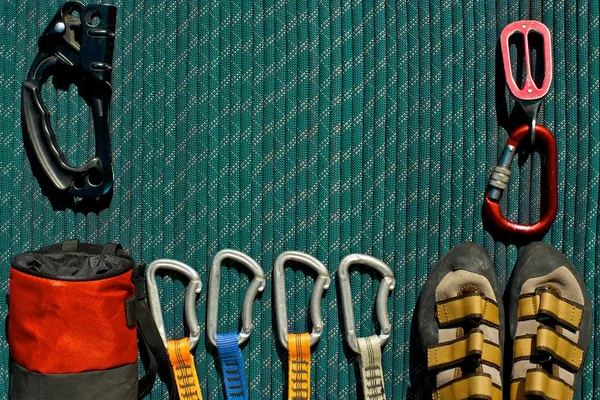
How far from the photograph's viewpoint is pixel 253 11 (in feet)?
4.39

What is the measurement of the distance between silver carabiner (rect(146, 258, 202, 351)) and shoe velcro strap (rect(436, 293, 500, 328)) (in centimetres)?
41

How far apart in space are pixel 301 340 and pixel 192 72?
50 centimetres

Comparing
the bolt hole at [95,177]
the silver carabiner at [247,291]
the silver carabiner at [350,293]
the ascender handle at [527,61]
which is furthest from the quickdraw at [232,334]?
the ascender handle at [527,61]

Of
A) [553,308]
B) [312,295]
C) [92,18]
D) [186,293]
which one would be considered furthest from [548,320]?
[92,18]

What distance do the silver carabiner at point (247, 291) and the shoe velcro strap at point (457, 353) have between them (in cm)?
31

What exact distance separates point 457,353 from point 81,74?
79 centimetres

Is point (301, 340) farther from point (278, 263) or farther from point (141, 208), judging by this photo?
point (141, 208)

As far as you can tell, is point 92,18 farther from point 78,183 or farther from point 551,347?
point 551,347

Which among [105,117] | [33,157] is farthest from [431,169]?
[33,157]

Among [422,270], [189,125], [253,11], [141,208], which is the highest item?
[253,11]

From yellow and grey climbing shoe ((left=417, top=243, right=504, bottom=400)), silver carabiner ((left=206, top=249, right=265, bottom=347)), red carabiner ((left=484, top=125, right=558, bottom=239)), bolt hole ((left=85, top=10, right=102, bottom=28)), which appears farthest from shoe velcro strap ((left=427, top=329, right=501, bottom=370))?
bolt hole ((left=85, top=10, right=102, bottom=28))

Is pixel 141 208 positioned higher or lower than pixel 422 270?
higher

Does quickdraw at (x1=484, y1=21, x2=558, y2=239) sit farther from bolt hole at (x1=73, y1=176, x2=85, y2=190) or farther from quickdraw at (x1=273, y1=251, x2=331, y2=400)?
bolt hole at (x1=73, y1=176, x2=85, y2=190)

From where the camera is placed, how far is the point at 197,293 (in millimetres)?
1322
